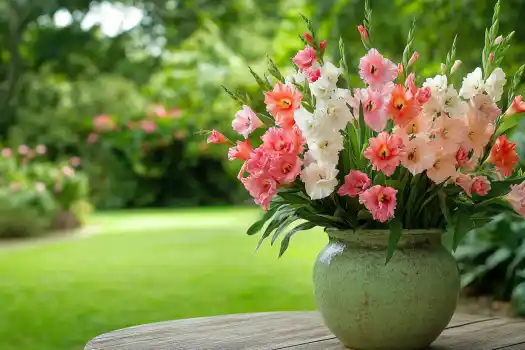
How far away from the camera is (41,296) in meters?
5.93

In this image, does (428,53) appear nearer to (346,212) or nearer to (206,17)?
(206,17)

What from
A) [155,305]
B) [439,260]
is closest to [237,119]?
[439,260]

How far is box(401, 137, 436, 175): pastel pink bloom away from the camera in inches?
57.7

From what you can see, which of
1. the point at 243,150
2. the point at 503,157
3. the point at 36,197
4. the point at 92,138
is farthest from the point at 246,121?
the point at 92,138

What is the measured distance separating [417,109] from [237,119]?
1.14ft

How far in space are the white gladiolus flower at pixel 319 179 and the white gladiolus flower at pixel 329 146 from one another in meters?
0.01

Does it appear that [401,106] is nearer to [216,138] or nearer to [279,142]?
[279,142]

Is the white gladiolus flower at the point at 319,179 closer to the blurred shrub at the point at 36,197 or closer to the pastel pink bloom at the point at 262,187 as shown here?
the pastel pink bloom at the point at 262,187

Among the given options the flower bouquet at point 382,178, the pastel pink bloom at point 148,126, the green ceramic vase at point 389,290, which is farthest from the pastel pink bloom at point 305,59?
the pastel pink bloom at point 148,126

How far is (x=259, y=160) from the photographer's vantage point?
1.52 m

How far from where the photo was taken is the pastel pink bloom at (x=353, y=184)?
148cm

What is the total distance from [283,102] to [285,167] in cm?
13

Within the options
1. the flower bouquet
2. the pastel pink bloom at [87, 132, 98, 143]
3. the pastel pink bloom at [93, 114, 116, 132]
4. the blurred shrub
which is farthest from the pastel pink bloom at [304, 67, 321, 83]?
the pastel pink bloom at [93, 114, 116, 132]

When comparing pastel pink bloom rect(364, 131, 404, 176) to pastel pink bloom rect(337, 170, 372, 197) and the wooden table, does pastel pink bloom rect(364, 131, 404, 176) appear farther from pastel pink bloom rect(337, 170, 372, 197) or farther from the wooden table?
the wooden table
